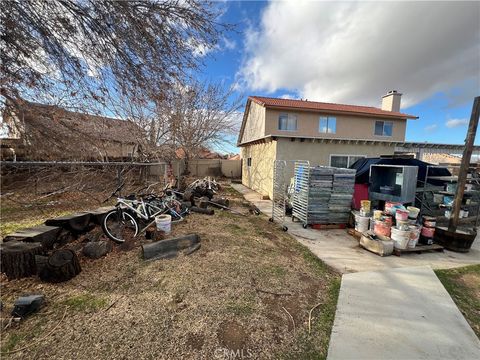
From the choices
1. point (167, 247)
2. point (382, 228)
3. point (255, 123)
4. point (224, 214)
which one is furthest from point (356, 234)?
point (255, 123)

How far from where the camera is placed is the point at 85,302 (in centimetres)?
274

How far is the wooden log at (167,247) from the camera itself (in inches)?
154

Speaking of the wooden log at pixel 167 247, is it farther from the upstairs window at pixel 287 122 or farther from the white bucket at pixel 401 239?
the upstairs window at pixel 287 122

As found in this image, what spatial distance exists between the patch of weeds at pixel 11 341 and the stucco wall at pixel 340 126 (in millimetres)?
12711

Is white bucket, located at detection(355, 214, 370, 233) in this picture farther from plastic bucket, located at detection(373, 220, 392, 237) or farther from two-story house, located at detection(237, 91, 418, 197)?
two-story house, located at detection(237, 91, 418, 197)

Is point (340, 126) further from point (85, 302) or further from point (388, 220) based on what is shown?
point (85, 302)

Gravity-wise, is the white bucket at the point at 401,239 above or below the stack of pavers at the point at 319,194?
below

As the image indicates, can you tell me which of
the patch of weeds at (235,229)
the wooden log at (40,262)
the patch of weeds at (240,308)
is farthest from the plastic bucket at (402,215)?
the wooden log at (40,262)

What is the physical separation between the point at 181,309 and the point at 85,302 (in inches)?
45.6

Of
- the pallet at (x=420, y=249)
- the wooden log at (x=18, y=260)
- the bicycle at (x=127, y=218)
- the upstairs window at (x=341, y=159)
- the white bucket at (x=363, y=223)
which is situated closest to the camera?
the wooden log at (x=18, y=260)

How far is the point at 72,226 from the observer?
14.2 ft

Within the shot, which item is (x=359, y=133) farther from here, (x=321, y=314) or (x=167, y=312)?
(x=167, y=312)

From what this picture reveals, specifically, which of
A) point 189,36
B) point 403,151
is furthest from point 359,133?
point 189,36

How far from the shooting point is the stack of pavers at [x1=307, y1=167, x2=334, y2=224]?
21.2ft
